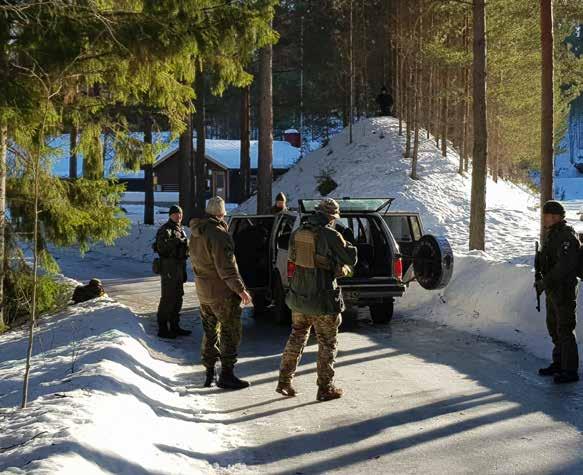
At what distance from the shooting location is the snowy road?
5281 mm

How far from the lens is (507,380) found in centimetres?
775

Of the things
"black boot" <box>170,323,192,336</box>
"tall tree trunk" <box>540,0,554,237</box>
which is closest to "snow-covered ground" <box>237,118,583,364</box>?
"tall tree trunk" <box>540,0,554,237</box>

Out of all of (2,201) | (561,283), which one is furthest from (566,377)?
(2,201)

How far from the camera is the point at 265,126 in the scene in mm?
21562

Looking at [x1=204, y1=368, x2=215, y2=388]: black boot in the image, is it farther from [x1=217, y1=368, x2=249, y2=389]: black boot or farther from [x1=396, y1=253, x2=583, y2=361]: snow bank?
[x1=396, y1=253, x2=583, y2=361]: snow bank

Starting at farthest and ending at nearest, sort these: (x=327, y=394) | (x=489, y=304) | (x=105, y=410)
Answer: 1. (x=489, y=304)
2. (x=327, y=394)
3. (x=105, y=410)

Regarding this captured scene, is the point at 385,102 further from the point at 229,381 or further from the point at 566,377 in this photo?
the point at 229,381

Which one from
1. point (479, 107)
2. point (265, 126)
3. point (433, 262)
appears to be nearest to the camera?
point (433, 262)

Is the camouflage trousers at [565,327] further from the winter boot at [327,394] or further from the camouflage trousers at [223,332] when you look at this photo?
the camouflage trousers at [223,332]

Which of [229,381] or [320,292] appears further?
[229,381]

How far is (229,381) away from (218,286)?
1016 millimetres

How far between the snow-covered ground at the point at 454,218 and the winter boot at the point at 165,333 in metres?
4.39

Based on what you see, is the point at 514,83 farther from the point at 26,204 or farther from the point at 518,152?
the point at 26,204

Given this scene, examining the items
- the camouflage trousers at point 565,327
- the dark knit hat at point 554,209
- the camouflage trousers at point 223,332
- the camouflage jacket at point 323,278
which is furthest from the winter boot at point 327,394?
the dark knit hat at point 554,209
